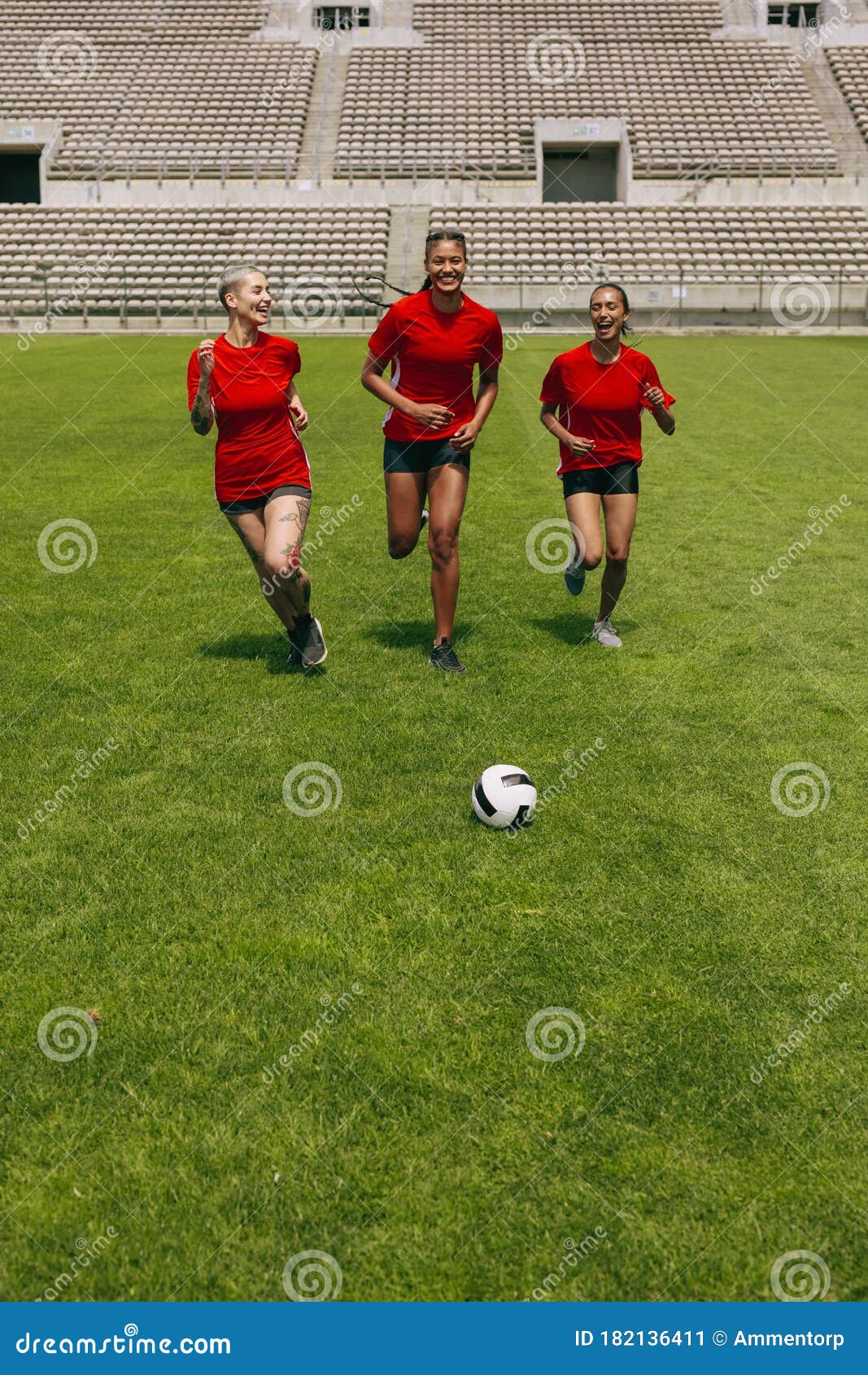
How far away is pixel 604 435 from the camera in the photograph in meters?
7.19

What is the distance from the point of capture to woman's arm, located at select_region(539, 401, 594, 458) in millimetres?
6953

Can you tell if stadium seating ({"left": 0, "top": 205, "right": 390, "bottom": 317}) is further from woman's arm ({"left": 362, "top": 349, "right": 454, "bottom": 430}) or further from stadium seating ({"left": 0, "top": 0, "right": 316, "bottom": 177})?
woman's arm ({"left": 362, "top": 349, "right": 454, "bottom": 430})

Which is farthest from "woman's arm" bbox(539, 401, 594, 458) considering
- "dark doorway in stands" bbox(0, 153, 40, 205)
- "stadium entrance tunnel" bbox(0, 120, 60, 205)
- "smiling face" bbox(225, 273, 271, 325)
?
"dark doorway in stands" bbox(0, 153, 40, 205)

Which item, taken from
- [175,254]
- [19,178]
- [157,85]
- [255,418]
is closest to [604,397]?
[255,418]

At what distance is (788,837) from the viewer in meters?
4.64

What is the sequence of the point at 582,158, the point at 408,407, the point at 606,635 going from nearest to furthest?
the point at 408,407 < the point at 606,635 < the point at 582,158

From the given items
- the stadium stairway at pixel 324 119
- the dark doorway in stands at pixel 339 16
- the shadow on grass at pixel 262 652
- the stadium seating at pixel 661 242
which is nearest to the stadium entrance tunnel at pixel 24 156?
the stadium stairway at pixel 324 119

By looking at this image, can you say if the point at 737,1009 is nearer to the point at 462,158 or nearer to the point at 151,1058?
the point at 151,1058

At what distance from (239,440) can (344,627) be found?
1.47 meters

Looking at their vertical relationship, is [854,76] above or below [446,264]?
below

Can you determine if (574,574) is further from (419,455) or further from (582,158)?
(582,158)

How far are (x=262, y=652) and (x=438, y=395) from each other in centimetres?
184

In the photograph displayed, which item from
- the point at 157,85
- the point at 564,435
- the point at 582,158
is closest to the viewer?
the point at 564,435

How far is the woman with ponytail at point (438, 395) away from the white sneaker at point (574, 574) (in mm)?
980
